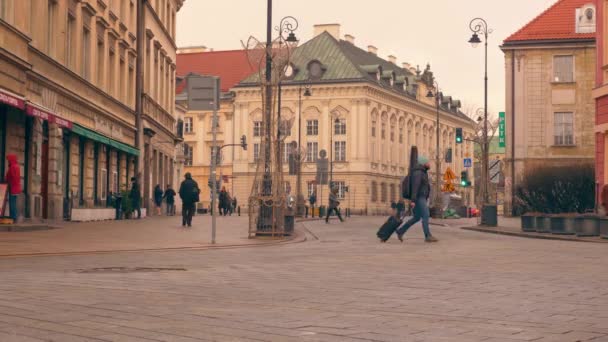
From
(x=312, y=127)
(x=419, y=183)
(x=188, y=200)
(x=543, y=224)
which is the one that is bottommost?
(x=543, y=224)

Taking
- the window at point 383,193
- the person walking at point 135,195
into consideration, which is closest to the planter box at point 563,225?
the person walking at point 135,195

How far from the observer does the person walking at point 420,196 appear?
872 inches

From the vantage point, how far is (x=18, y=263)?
45.9 feet

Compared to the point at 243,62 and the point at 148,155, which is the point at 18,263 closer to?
the point at 148,155

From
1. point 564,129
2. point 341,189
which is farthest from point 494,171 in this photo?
point 341,189

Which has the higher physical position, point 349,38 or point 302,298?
point 349,38

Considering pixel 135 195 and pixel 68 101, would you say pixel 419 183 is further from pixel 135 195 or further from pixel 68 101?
pixel 135 195

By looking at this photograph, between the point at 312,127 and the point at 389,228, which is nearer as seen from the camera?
the point at 389,228

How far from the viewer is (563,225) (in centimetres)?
2661

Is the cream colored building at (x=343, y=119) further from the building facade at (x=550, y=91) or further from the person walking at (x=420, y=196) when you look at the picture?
the person walking at (x=420, y=196)

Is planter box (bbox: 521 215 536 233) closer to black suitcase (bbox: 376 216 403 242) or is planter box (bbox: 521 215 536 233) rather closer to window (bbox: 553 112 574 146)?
black suitcase (bbox: 376 216 403 242)

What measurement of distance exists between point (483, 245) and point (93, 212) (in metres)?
18.1

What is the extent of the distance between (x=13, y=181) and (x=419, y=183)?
32.2ft

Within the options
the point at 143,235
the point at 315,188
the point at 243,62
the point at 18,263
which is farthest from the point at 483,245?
the point at 243,62
